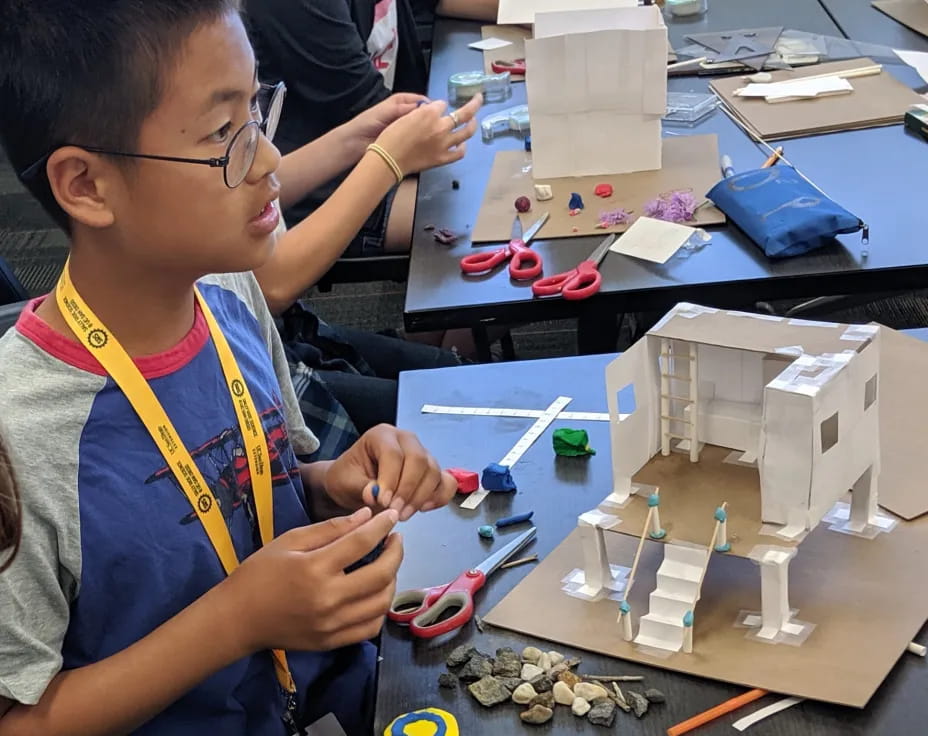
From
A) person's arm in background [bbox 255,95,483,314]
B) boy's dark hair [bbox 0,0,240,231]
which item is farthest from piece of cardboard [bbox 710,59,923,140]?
boy's dark hair [bbox 0,0,240,231]

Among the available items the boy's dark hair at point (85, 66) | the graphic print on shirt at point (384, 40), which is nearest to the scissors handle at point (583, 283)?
the boy's dark hair at point (85, 66)

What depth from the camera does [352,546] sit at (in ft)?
2.81

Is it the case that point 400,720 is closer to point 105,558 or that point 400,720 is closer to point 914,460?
point 105,558

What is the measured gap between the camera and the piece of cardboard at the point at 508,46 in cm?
236

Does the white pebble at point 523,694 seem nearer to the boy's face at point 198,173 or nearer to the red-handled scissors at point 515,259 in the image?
the boy's face at point 198,173

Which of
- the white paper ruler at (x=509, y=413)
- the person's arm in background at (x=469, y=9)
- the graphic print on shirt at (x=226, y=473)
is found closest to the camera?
the graphic print on shirt at (x=226, y=473)

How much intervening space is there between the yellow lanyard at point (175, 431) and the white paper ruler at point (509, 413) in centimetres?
25

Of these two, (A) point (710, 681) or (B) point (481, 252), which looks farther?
(B) point (481, 252)

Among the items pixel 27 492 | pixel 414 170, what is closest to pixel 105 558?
pixel 27 492

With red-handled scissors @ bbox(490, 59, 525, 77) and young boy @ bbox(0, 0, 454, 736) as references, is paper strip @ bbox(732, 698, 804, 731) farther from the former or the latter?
red-handled scissors @ bbox(490, 59, 525, 77)

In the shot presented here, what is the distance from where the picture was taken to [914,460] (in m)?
0.99

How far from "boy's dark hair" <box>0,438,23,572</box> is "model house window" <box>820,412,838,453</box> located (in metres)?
0.63

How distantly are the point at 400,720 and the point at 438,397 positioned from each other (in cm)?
50

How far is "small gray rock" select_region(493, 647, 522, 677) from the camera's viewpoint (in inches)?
33.1
